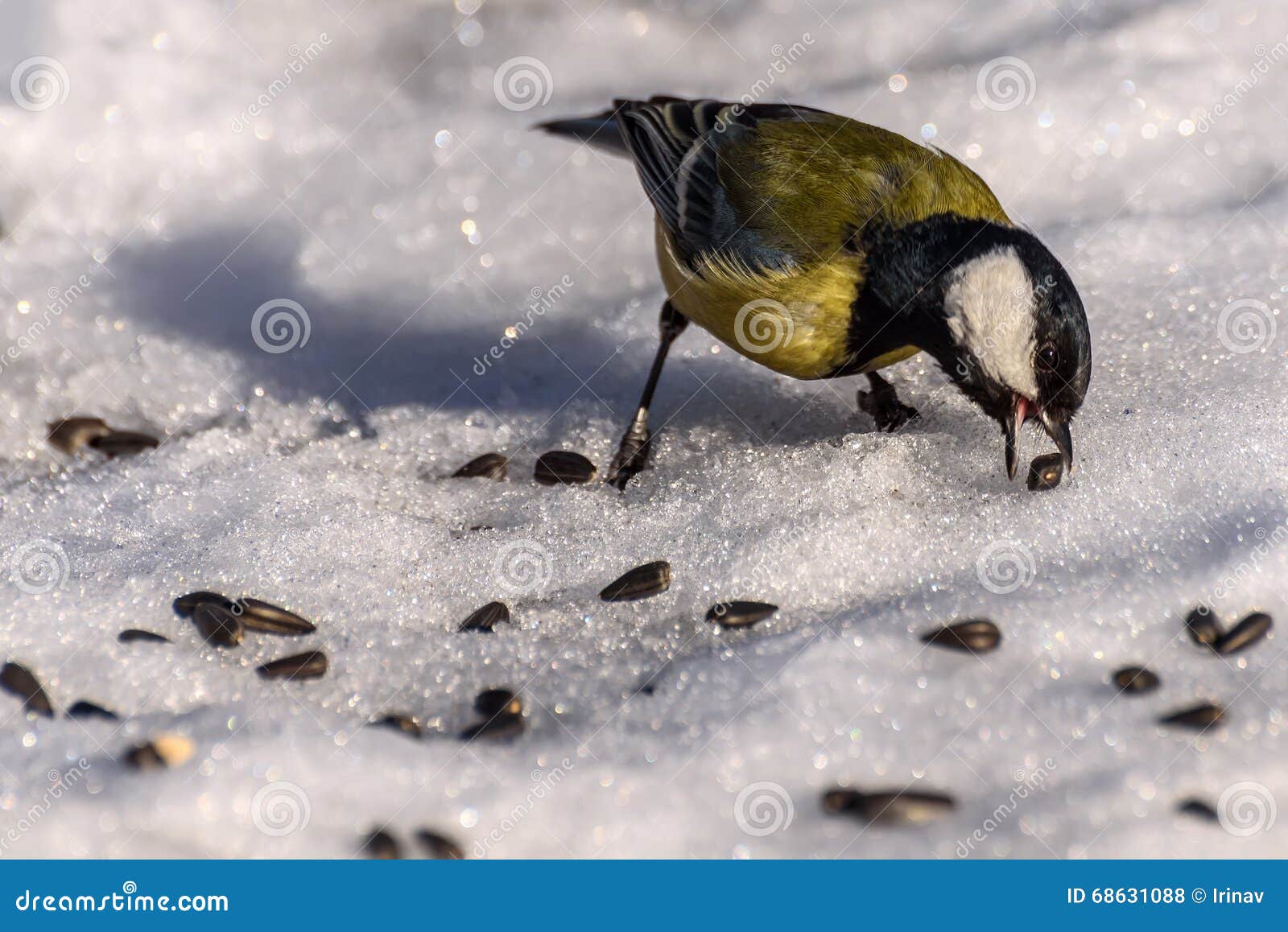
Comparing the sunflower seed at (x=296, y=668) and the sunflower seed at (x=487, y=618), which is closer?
the sunflower seed at (x=296, y=668)

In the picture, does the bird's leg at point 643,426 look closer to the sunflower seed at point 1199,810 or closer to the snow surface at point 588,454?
the snow surface at point 588,454

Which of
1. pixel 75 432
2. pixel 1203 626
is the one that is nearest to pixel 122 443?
pixel 75 432

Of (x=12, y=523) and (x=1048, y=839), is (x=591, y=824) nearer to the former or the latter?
(x=1048, y=839)

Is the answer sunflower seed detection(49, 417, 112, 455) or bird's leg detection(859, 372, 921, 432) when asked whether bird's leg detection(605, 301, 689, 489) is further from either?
sunflower seed detection(49, 417, 112, 455)

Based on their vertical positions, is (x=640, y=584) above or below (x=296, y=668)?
above

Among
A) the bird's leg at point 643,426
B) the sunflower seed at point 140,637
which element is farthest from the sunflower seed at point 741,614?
the sunflower seed at point 140,637

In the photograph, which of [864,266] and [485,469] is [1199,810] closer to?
[864,266]
